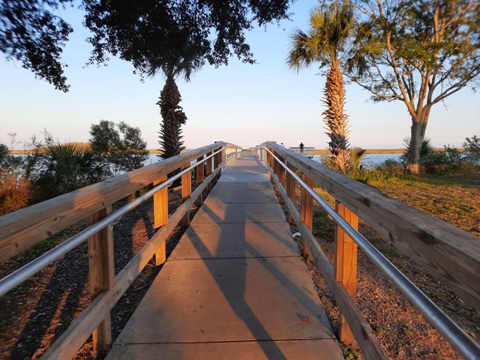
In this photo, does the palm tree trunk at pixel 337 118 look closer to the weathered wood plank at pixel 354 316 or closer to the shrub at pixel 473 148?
the shrub at pixel 473 148

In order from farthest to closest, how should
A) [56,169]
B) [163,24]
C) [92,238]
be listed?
[56,169], [163,24], [92,238]

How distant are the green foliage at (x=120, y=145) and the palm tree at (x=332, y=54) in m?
7.55

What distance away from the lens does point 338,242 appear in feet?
8.18

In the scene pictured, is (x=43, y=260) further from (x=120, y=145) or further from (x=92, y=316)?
(x=120, y=145)

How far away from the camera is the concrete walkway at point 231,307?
239cm

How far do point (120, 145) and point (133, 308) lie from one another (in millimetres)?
13512

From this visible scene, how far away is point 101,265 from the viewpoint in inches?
91.6

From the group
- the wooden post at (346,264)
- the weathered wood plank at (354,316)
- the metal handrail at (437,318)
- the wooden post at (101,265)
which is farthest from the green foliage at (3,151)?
the metal handrail at (437,318)

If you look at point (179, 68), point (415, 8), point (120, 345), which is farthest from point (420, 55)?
point (120, 345)

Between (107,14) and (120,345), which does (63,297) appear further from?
(107,14)

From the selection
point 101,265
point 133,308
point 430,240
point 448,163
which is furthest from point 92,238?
point 448,163

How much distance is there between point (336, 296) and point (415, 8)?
50.5 ft

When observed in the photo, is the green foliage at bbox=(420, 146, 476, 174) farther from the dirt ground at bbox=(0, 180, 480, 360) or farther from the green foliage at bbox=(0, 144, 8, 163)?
the green foliage at bbox=(0, 144, 8, 163)

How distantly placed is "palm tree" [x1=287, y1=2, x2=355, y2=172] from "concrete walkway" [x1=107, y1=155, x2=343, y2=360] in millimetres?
10276
